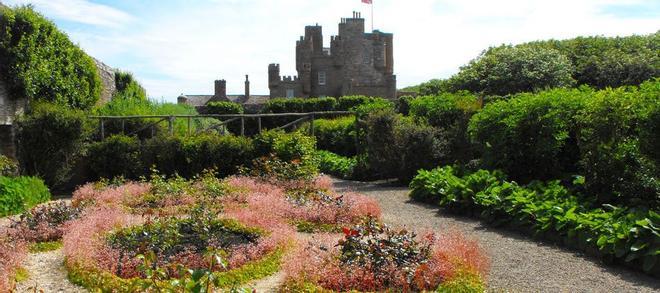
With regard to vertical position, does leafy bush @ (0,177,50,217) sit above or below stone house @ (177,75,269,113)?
below

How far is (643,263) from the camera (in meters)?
6.06

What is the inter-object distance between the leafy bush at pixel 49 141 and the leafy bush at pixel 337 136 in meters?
7.08

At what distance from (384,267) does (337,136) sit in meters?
15.0

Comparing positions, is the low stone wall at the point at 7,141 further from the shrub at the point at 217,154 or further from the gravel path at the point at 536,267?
the gravel path at the point at 536,267

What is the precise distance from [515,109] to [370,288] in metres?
7.46

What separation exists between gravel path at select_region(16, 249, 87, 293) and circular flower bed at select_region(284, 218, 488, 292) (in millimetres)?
2004

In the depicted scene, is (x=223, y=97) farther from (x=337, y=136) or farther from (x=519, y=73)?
(x=337, y=136)

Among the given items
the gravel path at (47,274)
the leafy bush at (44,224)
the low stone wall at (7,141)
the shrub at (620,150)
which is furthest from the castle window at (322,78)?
the gravel path at (47,274)

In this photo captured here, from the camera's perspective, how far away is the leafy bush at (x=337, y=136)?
19.3 meters

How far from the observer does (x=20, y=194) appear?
1062 centimetres

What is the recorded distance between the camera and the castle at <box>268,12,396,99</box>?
47.5 meters

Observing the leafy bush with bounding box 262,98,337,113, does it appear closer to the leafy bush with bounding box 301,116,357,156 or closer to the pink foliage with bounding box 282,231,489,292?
the leafy bush with bounding box 301,116,357,156

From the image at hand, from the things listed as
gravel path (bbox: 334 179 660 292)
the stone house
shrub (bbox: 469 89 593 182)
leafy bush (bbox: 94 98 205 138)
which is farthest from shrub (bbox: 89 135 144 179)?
the stone house

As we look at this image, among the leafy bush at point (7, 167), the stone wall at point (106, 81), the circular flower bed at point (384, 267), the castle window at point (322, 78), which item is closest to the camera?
the circular flower bed at point (384, 267)
